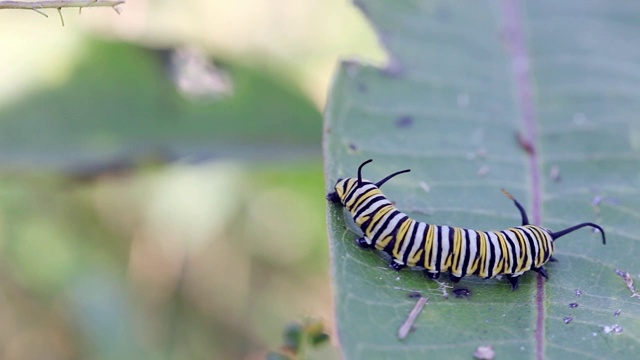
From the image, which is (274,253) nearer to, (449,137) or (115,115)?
(115,115)

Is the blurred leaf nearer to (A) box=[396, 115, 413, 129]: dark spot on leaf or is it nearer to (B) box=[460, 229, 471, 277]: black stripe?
(A) box=[396, 115, 413, 129]: dark spot on leaf

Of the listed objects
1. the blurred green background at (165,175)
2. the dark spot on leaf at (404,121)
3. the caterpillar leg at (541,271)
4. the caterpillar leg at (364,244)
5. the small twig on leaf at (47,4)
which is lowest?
the blurred green background at (165,175)

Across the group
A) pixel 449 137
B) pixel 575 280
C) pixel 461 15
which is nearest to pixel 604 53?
pixel 461 15

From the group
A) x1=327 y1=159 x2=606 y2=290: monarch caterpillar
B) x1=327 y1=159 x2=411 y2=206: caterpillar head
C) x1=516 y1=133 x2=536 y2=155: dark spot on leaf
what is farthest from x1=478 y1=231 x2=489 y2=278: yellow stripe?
x1=516 y1=133 x2=536 y2=155: dark spot on leaf

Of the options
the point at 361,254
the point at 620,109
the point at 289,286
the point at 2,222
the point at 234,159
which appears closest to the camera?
the point at 361,254

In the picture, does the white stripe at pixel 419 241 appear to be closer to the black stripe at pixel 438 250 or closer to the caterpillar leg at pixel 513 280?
the black stripe at pixel 438 250

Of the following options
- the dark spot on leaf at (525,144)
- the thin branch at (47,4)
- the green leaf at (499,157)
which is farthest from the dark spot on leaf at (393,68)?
the thin branch at (47,4)
